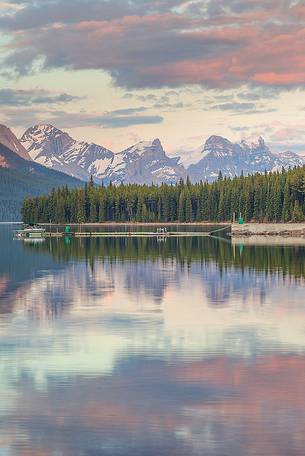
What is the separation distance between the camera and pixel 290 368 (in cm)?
4059

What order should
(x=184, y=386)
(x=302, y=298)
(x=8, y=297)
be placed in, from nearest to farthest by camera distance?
1. (x=184, y=386)
2. (x=302, y=298)
3. (x=8, y=297)

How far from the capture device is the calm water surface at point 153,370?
29750 millimetres

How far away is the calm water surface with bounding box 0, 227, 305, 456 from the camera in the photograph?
29.8 metres

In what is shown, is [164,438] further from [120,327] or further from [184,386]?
[120,327]

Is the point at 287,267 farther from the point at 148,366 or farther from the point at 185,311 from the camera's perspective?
the point at 148,366

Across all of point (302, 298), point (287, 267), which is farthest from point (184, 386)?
point (287, 267)

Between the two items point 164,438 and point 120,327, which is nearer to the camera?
point 164,438

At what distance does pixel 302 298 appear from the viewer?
6994cm

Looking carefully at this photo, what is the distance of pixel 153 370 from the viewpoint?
133 feet

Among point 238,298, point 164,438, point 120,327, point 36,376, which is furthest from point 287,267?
point 164,438

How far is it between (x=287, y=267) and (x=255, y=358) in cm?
→ 6340

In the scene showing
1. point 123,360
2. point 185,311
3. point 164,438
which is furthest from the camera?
point 185,311

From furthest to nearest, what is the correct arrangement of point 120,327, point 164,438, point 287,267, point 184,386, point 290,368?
point 287,267, point 120,327, point 290,368, point 184,386, point 164,438

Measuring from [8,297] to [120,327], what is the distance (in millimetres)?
22156
